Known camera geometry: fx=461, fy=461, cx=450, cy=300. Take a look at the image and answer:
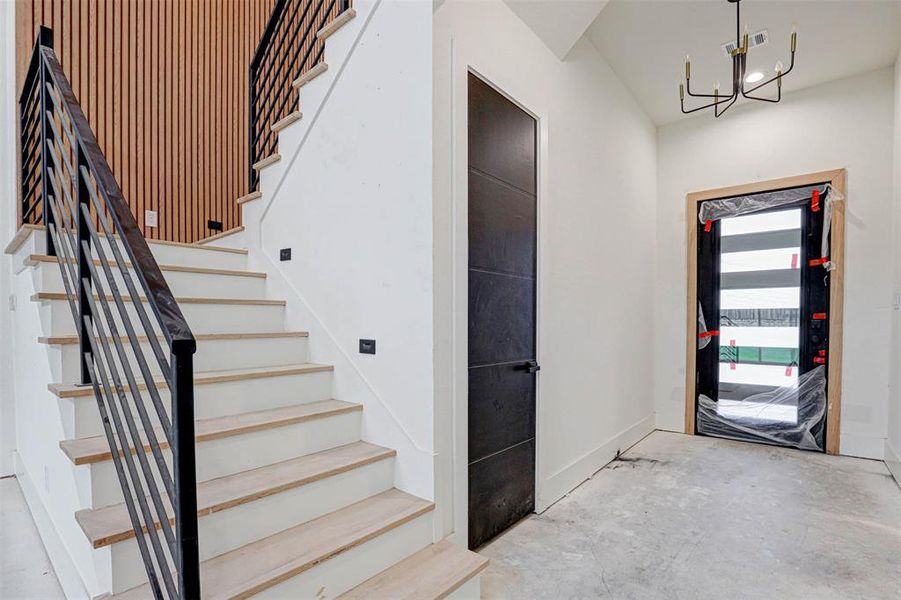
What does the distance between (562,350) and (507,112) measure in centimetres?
155

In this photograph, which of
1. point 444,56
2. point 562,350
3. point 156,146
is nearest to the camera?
point 444,56

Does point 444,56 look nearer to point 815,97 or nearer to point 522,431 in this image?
point 522,431

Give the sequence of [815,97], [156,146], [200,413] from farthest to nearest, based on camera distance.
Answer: [815,97]
[156,146]
[200,413]

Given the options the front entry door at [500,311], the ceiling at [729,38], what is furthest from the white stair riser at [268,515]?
the ceiling at [729,38]

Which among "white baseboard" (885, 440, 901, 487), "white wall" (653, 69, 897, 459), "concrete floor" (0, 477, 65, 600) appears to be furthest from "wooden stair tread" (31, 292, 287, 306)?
"white baseboard" (885, 440, 901, 487)

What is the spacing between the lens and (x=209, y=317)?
2471mm

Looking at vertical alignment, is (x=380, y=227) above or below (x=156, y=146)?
below

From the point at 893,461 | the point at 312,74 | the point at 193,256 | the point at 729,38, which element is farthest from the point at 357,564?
the point at 729,38

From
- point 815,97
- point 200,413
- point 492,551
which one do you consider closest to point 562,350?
point 492,551

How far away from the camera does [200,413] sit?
1.99 m

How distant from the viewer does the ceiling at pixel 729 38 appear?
10.5 ft

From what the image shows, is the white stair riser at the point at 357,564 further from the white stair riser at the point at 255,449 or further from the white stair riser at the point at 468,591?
the white stair riser at the point at 255,449

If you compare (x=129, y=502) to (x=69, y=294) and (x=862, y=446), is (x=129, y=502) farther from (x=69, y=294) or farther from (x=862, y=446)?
(x=862, y=446)

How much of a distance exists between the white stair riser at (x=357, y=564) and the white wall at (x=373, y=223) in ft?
0.62
